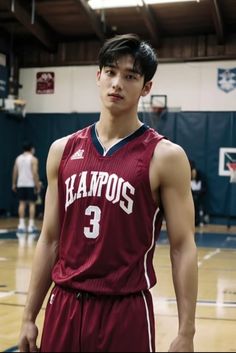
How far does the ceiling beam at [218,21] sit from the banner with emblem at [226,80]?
77 cm

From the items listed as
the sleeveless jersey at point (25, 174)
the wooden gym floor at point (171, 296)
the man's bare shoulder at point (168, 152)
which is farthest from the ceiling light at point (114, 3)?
the man's bare shoulder at point (168, 152)

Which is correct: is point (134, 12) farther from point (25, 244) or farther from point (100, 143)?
point (100, 143)

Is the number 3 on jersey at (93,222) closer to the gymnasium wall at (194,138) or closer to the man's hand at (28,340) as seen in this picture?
the man's hand at (28,340)

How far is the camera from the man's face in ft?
5.99

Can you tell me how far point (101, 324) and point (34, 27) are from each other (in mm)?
14229

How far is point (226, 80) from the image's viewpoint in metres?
15.0

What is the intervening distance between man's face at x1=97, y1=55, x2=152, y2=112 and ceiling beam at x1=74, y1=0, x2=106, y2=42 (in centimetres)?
1226

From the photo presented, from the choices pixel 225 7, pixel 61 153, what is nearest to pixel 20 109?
pixel 225 7

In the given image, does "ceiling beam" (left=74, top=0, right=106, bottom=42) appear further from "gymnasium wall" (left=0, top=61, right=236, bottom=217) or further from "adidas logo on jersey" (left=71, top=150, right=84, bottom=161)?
"adidas logo on jersey" (left=71, top=150, right=84, bottom=161)

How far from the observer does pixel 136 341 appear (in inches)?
71.1

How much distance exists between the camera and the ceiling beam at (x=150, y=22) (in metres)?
13.7

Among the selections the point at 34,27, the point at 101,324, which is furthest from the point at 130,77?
the point at 34,27

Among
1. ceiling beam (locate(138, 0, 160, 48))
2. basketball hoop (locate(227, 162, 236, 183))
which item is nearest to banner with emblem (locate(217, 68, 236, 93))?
ceiling beam (locate(138, 0, 160, 48))

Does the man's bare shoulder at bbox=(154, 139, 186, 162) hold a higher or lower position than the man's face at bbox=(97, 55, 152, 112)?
lower
